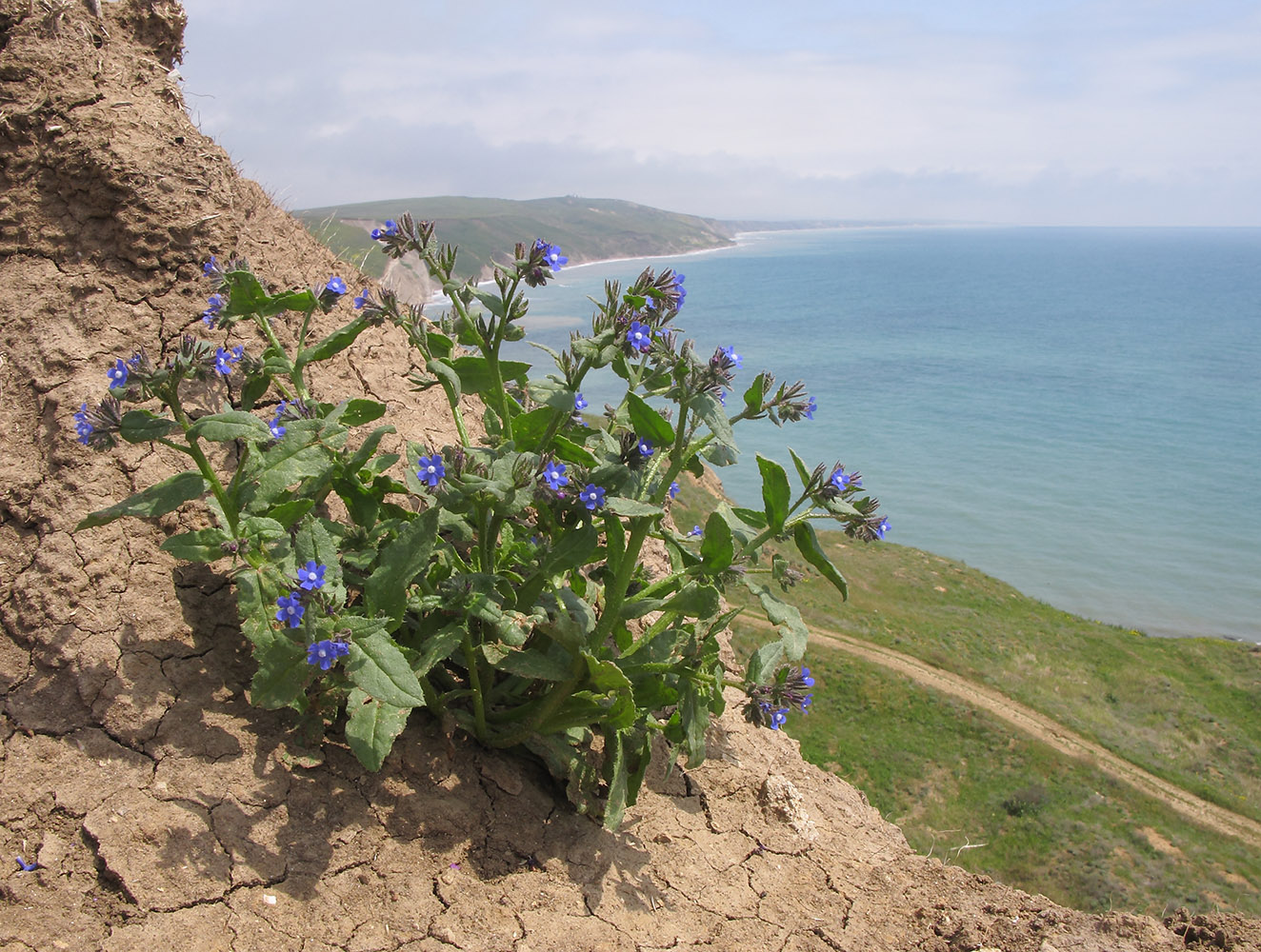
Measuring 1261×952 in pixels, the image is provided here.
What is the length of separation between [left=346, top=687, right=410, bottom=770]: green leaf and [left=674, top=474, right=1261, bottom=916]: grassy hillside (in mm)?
12487

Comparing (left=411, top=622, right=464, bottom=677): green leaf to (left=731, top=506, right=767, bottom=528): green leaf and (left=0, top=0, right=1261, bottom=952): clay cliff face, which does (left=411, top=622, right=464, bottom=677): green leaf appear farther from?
(left=731, top=506, right=767, bottom=528): green leaf

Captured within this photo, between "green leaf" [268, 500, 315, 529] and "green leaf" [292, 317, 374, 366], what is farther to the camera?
"green leaf" [292, 317, 374, 366]

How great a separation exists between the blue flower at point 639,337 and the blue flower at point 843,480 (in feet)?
3.31

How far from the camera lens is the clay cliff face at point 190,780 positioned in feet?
10.6

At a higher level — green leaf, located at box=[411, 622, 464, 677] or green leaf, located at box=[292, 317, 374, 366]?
green leaf, located at box=[292, 317, 374, 366]

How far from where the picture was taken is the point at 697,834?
459cm

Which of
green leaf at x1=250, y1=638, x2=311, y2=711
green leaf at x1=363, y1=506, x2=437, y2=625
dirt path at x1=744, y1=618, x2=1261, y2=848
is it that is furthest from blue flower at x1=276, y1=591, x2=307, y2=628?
dirt path at x1=744, y1=618, x2=1261, y2=848

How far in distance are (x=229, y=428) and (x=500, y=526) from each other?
1187 millimetres

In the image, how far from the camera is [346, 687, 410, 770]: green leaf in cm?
314

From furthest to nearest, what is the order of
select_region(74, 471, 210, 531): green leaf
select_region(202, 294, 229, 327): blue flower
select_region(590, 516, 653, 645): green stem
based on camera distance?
select_region(202, 294, 229, 327): blue flower < select_region(590, 516, 653, 645): green stem < select_region(74, 471, 210, 531): green leaf

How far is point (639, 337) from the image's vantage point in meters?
3.13

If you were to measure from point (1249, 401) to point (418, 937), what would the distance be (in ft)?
447

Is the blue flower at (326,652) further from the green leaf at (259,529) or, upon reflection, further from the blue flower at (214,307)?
the blue flower at (214,307)

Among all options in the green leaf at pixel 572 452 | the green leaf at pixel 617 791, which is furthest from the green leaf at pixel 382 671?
the green leaf at pixel 617 791
